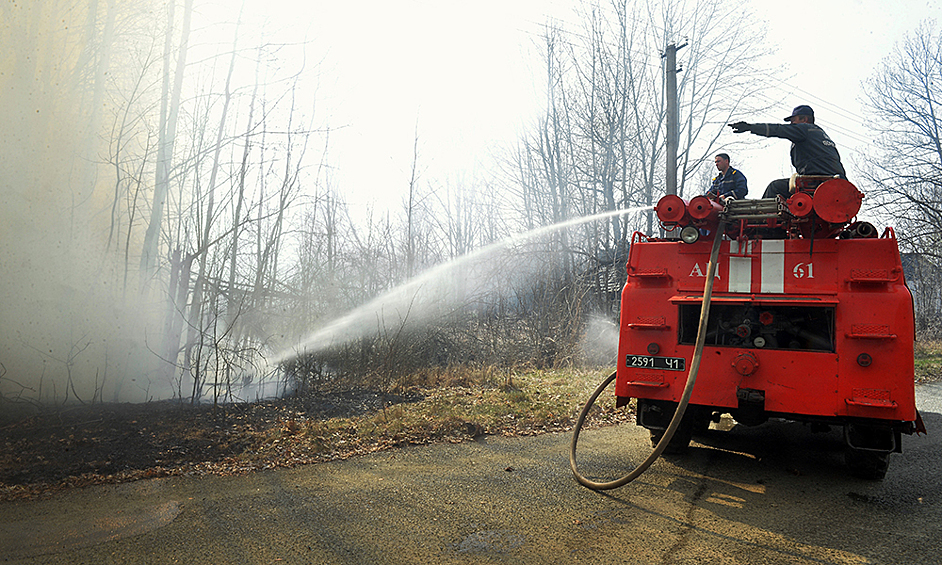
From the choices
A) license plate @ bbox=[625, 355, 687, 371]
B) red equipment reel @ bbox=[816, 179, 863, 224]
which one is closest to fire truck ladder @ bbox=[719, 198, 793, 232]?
red equipment reel @ bbox=[816, 179, 863, 224]

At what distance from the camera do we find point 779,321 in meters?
4.83

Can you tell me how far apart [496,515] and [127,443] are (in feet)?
12.2

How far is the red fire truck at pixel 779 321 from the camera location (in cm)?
426

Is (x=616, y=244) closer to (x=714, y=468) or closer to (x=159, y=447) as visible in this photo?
(x=714, y=468)

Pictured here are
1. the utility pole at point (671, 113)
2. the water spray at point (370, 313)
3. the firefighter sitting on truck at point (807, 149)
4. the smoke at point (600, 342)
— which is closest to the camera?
the firefighter sitting on truck at point (807, 149)

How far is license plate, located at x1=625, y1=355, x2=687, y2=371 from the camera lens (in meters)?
4.88

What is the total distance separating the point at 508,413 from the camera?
7.21 metres

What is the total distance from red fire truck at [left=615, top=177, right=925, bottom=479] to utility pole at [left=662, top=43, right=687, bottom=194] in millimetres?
6702

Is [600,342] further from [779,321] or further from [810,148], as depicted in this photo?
[779,321]

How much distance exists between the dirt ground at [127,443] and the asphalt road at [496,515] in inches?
11.9

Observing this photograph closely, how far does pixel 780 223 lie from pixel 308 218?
12554 mm

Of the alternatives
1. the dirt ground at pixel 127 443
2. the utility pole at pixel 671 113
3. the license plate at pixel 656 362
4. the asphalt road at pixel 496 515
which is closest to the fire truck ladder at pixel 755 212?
the license plate at pixel 656 362

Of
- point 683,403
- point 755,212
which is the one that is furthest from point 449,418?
point 755,212

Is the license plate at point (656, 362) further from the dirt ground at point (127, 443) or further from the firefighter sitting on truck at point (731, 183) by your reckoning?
the dirt ground at point (127, 443)
